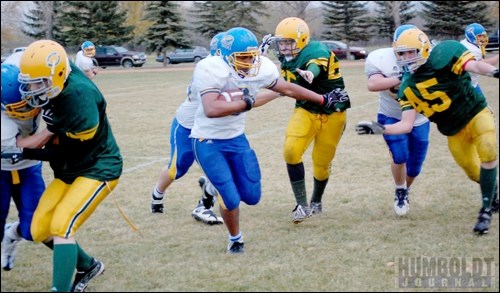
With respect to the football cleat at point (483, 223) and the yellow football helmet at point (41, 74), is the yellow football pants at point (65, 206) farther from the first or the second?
the football cleat at point (483, 223)

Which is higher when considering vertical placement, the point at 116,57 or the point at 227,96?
the point at 227,96

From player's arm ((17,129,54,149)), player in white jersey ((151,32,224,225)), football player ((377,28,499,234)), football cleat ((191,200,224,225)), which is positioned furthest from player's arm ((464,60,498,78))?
player's arm ((17,129,54,149))

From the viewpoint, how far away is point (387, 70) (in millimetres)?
5926

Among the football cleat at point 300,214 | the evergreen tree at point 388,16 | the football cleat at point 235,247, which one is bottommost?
the evergreen tree at point 388,16

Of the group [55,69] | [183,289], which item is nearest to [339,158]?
[183,289]

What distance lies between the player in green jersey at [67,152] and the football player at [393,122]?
2691mm

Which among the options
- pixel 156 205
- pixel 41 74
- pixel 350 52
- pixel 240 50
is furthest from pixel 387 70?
pixel 350 52

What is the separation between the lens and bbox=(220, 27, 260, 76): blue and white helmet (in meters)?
4.73

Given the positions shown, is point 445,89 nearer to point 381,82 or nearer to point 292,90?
point 381,82

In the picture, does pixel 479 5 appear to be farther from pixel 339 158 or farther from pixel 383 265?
pixel 383 265

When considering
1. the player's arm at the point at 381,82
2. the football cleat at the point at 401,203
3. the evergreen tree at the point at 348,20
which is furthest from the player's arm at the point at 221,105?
the evergreen tree at the point at 348,20

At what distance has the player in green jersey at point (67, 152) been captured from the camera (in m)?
3.95

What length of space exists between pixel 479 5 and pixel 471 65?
38.3 meters

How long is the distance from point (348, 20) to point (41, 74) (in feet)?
141
